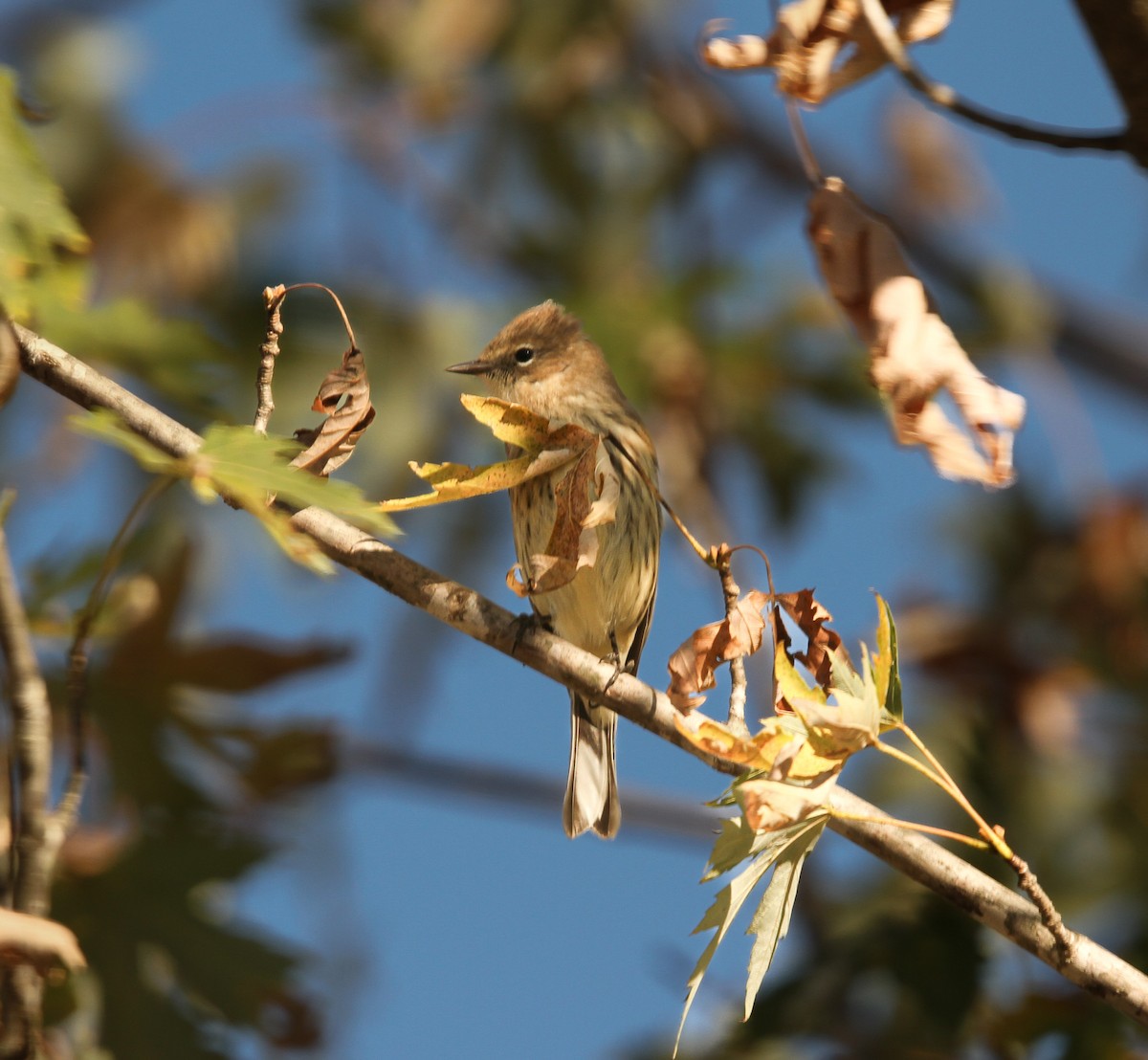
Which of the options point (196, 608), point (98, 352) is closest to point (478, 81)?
point (196, 608)

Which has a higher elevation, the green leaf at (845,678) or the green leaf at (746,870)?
the green leaf at (845,678)

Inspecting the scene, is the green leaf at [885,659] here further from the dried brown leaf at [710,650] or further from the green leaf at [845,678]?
the dried brown leaf at [710,650]

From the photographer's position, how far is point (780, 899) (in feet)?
7.93

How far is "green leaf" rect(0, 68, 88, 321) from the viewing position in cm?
236

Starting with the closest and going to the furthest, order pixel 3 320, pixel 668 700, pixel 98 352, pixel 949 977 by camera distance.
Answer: pixel 3 320 → pixel 668 700 → pixel 98 352 → pixel 949 977

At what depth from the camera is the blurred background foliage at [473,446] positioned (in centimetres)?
349

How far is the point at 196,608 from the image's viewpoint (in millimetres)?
6750

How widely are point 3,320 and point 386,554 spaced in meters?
0.79

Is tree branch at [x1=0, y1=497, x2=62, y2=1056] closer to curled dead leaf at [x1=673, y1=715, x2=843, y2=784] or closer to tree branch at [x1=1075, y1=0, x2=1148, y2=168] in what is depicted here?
curled dead leaf at [x1=673, y1=715, x2=843, y2=784]

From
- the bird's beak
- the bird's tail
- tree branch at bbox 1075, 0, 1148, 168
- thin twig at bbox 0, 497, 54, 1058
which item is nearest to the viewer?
thin twig at bbox 0, 497, 54, 1058

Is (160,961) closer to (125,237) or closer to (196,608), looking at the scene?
(196,608)

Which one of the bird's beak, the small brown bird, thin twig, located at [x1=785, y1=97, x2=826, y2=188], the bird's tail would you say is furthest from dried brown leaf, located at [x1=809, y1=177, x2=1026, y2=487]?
the bird's beak

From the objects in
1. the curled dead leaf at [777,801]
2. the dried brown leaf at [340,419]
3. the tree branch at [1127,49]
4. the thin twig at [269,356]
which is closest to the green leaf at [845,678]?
the curled dead leaf at [777,801]

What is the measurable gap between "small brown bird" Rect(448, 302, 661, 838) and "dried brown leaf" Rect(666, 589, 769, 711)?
225 centimetres
